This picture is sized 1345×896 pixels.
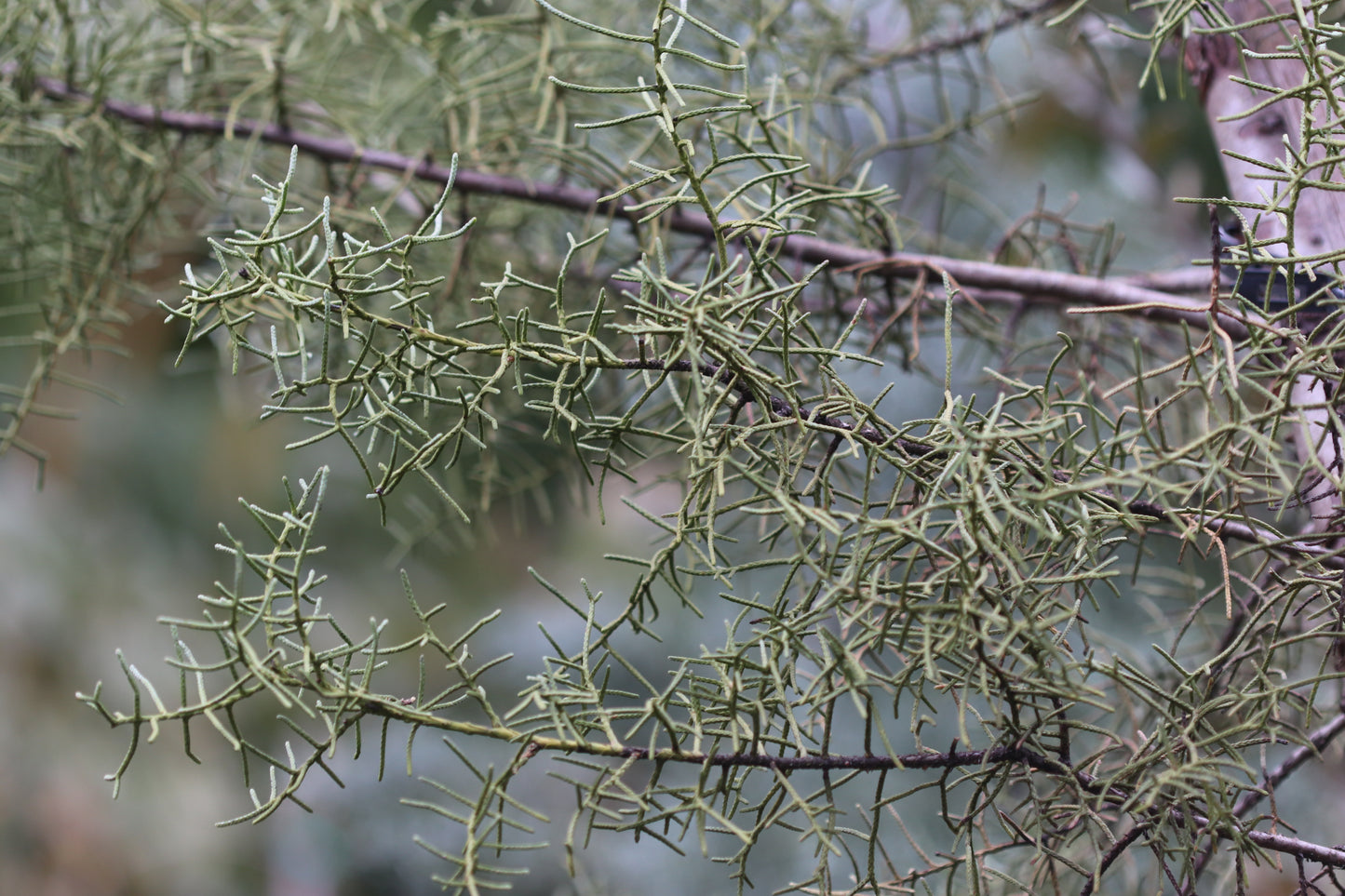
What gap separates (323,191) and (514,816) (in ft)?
1.70

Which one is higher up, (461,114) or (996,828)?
(461,114)

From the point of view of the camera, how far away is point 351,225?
0.40 m

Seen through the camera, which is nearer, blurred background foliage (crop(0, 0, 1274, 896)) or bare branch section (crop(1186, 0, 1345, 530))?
bare branch section (crop(1186, 0, 1345, 530))

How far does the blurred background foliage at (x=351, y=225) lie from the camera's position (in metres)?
0.43

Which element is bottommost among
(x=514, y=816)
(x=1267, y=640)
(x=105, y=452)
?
(x=514, y=816)

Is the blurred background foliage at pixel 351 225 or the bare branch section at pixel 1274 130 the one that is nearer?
the bare branch section at pixel 1274 130

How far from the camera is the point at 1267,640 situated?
24cm

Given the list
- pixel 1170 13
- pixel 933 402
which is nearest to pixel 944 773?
pixel 1170 13

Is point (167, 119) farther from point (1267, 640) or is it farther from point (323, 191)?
point (1267, 640)

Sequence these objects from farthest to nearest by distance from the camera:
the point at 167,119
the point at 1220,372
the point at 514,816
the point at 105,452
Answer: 1. the point at 105,452
2. the point at 514,816
3. the point at 167,119
4. the point at 1220,372

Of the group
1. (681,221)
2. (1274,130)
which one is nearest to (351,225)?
(681,221)

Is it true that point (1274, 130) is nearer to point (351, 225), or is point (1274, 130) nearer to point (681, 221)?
point (681, 221)

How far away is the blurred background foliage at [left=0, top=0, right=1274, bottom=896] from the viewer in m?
0.43

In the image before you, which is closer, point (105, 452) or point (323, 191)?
point (323, 191)
